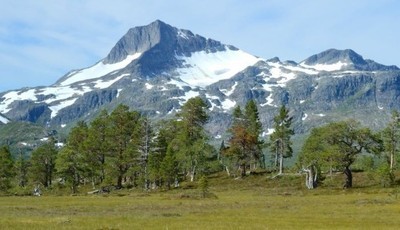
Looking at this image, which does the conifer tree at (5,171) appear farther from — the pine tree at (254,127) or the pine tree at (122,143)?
the pine tree at (254,127)

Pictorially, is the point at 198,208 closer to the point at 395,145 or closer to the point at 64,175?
the point at 64,175

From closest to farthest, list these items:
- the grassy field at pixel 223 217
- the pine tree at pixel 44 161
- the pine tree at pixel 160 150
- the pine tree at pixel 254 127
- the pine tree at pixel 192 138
Result: the grassy field at pixel 223 217
the pine tree at pixel 160 150
the pine tree at pixel 192 138
the pine tree at pixel 254 127
the pine tree at pixel 44 161

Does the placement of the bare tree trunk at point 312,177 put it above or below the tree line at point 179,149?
below

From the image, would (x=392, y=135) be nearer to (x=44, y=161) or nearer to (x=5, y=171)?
(x=5, y=171)

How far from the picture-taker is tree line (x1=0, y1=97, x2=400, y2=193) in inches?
3912

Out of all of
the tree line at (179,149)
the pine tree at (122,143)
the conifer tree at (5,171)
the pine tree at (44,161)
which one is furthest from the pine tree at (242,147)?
the conifer tree at (5,171)

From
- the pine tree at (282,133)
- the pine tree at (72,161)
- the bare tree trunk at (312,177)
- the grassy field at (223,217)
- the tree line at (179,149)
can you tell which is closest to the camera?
the grassy field at (223,217)

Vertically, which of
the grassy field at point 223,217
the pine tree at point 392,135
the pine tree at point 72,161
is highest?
the pine tree at point 392,135

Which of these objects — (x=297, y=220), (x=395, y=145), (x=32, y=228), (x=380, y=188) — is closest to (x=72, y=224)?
(x=32, y=228)

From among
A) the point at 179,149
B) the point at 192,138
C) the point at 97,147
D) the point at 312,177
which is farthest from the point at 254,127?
the point at 97,147

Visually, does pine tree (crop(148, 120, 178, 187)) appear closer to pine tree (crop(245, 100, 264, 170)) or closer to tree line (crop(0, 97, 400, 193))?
tree line (crop(0, 97, 400, 193))

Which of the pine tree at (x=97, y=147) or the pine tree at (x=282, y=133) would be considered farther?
the pine tree at (x=282, y=133)

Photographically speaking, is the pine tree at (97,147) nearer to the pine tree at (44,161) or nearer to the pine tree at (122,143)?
the pine tree at (122,143)

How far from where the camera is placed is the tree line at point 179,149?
326 feet
